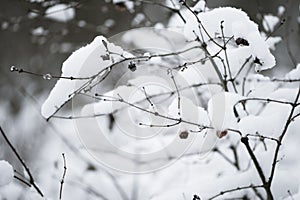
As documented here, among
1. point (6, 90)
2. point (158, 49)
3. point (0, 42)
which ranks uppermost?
point (0, 42)

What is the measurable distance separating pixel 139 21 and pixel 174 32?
187 mm

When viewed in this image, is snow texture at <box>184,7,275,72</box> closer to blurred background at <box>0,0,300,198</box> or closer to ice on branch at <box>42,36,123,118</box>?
ice on branch at <box>42,36,123,118</box>

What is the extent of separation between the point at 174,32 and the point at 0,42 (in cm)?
450

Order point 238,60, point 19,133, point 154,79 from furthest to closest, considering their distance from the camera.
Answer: point 19,133, point 154,79, point 238,60

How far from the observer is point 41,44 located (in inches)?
184

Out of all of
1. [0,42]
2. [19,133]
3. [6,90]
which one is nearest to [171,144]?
[19,133]

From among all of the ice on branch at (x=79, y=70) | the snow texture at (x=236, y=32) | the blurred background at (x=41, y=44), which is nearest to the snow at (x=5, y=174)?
the ice on branch at (x=79, y=70)

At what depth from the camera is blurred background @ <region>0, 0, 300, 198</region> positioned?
2.28 metres

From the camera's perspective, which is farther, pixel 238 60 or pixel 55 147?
pixel 55 147

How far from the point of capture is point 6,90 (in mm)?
4598

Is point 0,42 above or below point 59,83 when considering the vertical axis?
above

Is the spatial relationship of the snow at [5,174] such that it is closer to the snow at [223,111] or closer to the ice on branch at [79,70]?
the ice on branch at [79,70]

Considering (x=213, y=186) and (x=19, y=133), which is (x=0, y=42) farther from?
(x=213, y=186)

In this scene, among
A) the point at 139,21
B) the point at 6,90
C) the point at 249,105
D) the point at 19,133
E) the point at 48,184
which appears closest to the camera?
the point at 249,105
